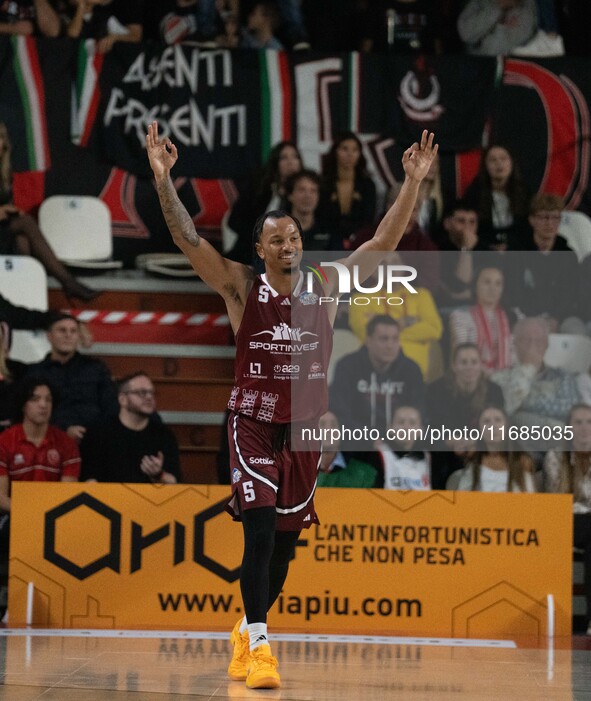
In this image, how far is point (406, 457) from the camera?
26.3ft

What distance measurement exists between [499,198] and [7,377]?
164 inches

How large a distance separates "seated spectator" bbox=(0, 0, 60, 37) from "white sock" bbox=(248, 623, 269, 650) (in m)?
6.69

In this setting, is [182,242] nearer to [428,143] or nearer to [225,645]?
[428,143]

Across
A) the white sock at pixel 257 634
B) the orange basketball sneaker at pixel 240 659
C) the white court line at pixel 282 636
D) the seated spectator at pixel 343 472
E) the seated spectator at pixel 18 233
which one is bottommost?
the white court line at pixel 282 636

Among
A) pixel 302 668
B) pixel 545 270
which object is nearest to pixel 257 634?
pixel 302 668

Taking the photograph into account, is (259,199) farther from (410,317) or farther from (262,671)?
(262,671)

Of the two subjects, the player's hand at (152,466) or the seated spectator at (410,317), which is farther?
the seated spectator at (410,317)

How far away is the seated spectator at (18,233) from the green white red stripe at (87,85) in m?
0.74

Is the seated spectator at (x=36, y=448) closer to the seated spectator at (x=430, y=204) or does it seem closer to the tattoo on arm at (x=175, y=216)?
the tattoo on arm at (x=175, y=216)

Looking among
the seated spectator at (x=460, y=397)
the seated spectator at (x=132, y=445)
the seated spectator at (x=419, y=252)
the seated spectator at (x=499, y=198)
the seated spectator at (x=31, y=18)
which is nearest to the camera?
the seated spectator at (x=132, y=445)

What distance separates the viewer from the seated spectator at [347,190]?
970 cm

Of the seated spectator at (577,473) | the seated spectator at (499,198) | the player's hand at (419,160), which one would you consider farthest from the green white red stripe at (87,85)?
the player's hand at (419,160)

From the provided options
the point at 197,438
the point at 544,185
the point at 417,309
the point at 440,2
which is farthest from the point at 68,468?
the point at 440,2

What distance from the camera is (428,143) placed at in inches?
226
